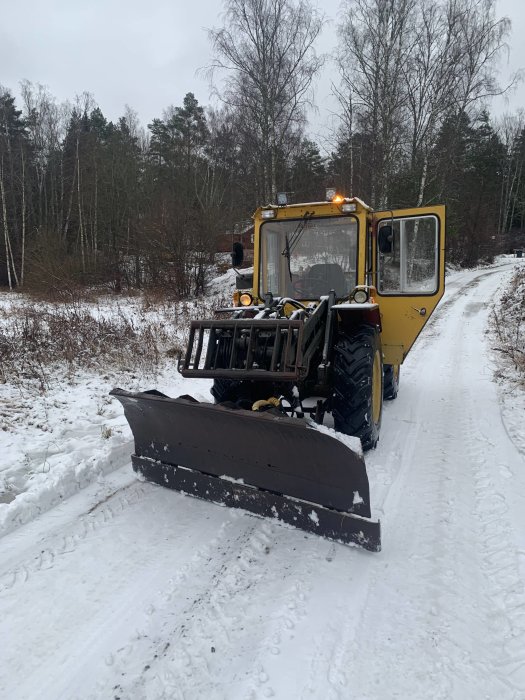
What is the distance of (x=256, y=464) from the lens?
10.2ft

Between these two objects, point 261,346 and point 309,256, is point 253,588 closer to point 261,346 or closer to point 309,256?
point 261,346

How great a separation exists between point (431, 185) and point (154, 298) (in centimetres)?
1039

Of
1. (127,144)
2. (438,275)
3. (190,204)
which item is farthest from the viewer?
(127,144)

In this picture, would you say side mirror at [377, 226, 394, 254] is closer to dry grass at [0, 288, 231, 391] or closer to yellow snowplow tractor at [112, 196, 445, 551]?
yellow snowplow tractor at [112, 196, 445, 551]

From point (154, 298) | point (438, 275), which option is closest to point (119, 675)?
point (438, 275)

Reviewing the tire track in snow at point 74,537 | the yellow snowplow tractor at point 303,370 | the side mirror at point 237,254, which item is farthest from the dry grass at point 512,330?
the tire track in snow at point 74,537

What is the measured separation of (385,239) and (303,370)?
198cm

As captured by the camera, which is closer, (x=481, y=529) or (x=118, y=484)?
(x=481, y=529)

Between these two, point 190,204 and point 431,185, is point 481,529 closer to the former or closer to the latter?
point 431,185

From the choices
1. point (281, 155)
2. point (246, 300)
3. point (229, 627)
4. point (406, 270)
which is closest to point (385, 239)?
point (406, 270)

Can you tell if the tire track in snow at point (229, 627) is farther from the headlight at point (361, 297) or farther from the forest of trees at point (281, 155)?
the forest of trees at point (281, 155)

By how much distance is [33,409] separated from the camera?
5.31 metres

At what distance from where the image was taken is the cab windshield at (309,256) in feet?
15.0

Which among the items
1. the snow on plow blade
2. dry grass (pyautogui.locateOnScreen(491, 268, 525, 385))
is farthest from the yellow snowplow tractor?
dry grass (pyautogui.locateOnScreen(491, 268, 525, 385))
